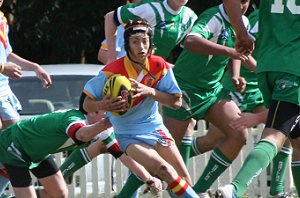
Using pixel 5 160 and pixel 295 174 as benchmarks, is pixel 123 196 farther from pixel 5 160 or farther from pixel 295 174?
pixel 295 174

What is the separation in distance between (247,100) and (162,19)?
1166mm

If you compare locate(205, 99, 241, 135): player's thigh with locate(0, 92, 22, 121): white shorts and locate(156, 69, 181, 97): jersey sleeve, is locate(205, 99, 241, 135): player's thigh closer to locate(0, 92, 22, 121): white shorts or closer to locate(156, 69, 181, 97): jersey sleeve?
locate(156, 69, 181, 97): jersey sleeve

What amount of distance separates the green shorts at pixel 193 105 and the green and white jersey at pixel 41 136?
1.29m

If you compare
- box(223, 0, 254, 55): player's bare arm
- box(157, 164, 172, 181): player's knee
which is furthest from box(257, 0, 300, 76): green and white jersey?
box(157, 164, 172, 181): player's knee

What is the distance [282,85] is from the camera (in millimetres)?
7203

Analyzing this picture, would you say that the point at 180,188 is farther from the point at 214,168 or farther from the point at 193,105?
the point at 214,168

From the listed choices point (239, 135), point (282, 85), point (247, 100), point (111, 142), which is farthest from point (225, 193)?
point (247, 100)

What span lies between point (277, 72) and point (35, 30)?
34.7ft

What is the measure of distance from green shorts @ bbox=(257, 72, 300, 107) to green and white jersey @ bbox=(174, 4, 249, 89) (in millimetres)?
1818

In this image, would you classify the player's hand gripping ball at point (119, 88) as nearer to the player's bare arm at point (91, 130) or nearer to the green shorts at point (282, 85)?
the player's bare arm at point (91, 130)

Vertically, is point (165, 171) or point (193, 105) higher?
point (165, 171)

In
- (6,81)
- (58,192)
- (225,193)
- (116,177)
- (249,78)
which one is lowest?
(116,177)

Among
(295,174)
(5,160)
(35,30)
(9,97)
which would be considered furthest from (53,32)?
(295,174)

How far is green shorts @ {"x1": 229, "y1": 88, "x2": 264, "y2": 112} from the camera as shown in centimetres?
980
